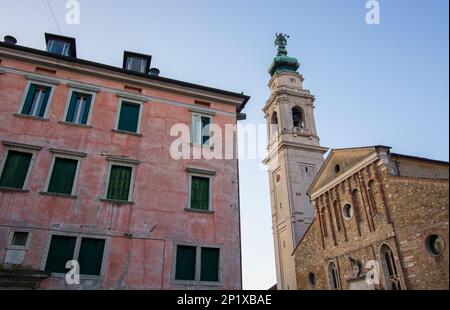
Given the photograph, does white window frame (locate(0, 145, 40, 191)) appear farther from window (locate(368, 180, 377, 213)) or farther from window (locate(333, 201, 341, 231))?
window (locate(333, 201, 341, 231))

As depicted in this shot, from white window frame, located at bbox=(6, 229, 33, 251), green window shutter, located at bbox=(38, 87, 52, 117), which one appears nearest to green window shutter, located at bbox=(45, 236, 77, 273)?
white window frame, located at bbox=(6, 229, 33, 251)

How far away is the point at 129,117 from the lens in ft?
43.7

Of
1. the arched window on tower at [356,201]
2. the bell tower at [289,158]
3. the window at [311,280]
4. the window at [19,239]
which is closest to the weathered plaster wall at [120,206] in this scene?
the window at [19,239]

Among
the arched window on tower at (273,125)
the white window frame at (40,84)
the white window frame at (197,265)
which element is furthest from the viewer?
the arched window on tower at (273,125)

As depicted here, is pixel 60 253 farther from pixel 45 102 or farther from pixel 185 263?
pixel 45 102

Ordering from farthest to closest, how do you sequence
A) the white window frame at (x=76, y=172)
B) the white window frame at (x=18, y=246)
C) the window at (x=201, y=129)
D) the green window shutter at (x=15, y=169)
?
1. the window at (x=201, y=129)
2. the white window frame at (x=76, y=172)
3. the green window shutter at (x=15, y=169)
4. the white window frame at (x=18, y=246)

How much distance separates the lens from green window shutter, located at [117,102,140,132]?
42.9 ft

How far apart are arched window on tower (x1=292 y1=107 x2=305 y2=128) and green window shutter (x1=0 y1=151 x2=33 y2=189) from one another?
93.9ft

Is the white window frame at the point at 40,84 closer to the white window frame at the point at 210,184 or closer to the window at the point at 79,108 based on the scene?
the window at the point at 79,108

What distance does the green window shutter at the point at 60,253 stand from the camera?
9.89 m

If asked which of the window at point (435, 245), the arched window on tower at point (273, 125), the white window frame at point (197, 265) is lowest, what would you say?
the white window frame at point (197, 265)

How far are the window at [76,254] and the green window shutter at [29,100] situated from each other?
518cm

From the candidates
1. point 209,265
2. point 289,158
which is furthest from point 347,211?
point 209,265
